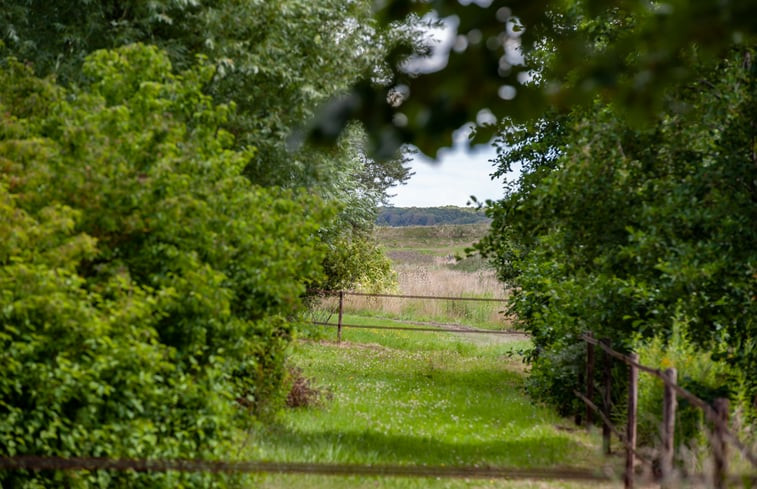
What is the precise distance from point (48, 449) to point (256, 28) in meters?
8.39

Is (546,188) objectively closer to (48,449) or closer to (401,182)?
(48,449)

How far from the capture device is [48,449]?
5.08 meters

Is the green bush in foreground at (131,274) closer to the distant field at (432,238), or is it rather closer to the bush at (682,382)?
the bush at (682,382)

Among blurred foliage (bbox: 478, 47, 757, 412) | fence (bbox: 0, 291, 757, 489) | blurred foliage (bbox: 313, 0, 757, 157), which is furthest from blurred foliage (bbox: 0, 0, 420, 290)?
blurred foliage (bbox: 313, 0, 757, 157)

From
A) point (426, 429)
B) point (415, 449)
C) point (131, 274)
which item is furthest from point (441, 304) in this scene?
point (131, 274)

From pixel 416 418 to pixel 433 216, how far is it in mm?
70044

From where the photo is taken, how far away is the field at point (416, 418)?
8.05 metres

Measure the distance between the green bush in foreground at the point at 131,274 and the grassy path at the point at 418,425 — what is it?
106cm

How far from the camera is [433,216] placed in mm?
80562

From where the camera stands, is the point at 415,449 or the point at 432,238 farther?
the point at 432,238

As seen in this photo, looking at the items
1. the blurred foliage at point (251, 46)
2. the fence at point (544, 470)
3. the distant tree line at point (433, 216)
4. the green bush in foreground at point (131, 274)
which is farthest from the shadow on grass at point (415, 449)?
the distant tree line at point (433, 216)

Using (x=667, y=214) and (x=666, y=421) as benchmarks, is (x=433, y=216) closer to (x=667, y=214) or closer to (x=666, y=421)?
(x=667, y=214)

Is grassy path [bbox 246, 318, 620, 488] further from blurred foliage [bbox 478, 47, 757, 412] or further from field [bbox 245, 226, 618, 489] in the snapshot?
blurred foliage [bbox 478, 47, 757, 412]

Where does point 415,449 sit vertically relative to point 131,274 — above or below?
below
